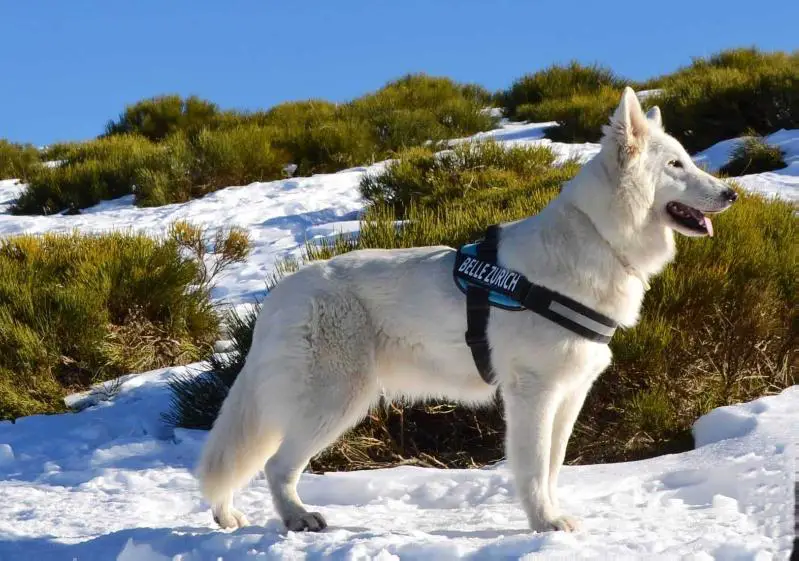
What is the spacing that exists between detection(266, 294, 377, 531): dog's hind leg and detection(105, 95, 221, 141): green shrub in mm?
14994

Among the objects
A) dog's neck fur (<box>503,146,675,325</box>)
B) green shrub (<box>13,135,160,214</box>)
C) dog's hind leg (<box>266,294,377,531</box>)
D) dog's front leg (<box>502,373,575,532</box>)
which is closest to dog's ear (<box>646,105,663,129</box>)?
dog's neck fur (<box>503,146,675,325</box>)

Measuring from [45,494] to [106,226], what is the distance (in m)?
6.50

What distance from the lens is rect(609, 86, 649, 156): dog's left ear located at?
9.83 ft

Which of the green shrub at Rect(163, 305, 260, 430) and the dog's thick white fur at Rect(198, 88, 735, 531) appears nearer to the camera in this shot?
the dog's thick white fur at Rect(198, 88, 735, 531)

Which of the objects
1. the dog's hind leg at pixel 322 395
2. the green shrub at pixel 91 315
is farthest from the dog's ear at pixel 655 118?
the green shrub at pixel 91 315

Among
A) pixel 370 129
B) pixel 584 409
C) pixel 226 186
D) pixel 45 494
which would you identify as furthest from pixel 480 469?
pixel 370 129

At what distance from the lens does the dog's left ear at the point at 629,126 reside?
300cm

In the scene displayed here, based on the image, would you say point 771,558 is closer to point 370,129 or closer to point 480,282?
point 480,282

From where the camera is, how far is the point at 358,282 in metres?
3.22

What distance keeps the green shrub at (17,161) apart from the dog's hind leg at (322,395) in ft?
43.7

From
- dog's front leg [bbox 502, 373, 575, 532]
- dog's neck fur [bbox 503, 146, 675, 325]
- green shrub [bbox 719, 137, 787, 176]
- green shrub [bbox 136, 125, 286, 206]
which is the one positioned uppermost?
green shrub [bbox 136, 125, 286, 206]

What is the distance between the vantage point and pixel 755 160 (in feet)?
31.6

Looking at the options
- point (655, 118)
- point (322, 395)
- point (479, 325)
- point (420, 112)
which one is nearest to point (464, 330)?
point (479, 325)

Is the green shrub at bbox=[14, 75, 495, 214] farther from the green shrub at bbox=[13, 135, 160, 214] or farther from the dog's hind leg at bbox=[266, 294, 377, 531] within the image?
the dog's hind leg at bbox=[266, 294, 377, 531]
